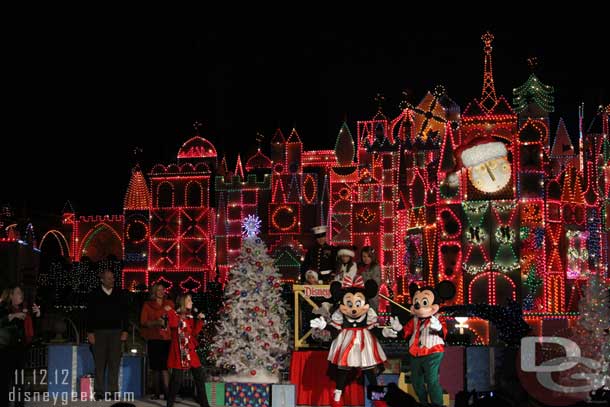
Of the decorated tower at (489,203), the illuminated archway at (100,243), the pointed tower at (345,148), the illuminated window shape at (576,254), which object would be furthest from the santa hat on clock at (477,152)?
the illuminated archway at (100,243)

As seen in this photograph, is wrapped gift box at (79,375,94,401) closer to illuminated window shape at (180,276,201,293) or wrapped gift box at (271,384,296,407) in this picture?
wrapped gift box at (271,384,296,407)

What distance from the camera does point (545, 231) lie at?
2819 cm

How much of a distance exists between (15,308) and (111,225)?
37.0 metres

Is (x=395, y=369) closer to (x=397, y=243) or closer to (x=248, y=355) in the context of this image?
(x=248, y=355)

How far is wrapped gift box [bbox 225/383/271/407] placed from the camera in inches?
500

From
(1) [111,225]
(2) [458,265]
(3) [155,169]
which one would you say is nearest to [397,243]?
(2) [458,265]

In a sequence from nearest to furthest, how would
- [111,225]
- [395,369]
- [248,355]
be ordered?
1. [248,355]
2. [395,369]
3. [111,225]

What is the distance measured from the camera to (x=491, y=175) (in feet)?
91.9

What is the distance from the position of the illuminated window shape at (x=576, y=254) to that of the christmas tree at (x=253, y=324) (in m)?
18.3

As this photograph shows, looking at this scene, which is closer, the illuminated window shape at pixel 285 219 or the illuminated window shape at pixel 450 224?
the illuminated window shape at pixel 450 224

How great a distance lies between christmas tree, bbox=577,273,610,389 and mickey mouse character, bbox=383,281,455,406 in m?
4.73

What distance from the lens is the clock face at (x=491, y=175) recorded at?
91.5 feet

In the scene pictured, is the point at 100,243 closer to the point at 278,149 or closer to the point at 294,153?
the point at 278,149

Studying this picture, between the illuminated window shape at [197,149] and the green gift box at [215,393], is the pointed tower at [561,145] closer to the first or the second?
the illuminated window shape at [197,149]
